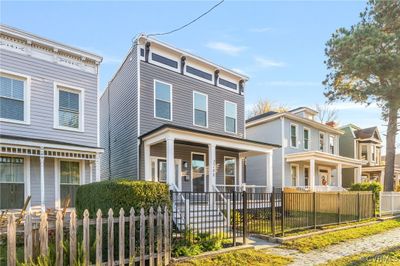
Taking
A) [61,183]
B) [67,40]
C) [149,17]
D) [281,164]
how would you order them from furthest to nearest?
1. [281,164]
2. [67,40]
3. [61,183]
4. [149,17]

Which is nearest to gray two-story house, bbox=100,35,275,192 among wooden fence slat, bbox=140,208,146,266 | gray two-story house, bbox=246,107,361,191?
gray two-story house, bbox=246,107,361,191

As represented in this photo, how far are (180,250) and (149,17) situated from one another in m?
7.26

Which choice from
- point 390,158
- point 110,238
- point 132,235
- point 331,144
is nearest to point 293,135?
point 331,144

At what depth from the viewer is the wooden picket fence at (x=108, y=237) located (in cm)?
532

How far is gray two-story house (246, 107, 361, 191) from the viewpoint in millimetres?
22078

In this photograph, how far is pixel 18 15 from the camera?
11.4 m

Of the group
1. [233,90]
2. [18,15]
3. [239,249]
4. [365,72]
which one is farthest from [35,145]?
[365,72]

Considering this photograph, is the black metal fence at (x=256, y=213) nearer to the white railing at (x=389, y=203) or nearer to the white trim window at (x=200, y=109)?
the white railing at (x=389, y=203)

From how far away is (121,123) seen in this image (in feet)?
55.6

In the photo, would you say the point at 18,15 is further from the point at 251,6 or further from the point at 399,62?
the point at 399,62

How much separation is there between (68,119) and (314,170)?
1778 cm

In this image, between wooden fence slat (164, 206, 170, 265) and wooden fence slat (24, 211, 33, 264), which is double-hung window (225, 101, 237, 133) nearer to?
wooden fence slat (164, 206, 170, 265)

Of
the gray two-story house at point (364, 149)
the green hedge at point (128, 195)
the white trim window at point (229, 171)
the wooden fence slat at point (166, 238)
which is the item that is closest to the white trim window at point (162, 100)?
the white trim window at point (229, 171)

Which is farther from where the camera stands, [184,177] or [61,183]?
[184,177]
